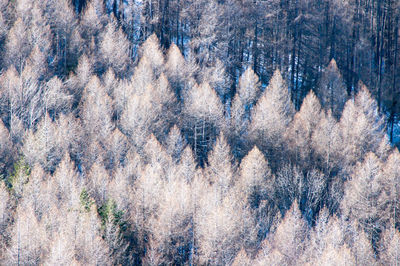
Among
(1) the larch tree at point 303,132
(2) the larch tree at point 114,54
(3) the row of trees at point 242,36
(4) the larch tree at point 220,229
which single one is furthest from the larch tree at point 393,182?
(2) the larch tree at point 114,54

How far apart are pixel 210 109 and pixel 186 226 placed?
1865cm

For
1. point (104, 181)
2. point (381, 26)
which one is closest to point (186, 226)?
point (104, 181)

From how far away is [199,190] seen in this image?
41.6 m

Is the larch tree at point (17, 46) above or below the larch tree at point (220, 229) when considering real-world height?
above

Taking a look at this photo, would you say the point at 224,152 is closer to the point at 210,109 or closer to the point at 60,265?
the point at 210,109

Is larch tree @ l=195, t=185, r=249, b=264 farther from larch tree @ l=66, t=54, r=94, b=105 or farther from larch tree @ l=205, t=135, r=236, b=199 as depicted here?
larch tree @ l=66, t=54, r=94, b=105

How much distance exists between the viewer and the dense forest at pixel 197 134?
36844mm

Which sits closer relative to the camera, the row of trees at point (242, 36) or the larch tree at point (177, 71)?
the larch tree at point (177, 71)

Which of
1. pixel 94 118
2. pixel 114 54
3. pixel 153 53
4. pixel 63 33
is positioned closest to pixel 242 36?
pixel 153 53

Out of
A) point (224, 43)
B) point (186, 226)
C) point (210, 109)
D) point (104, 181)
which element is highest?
point (224, 43)

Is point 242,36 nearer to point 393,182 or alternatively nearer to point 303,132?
point 303,132

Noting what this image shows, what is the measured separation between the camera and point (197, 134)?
53281 mm

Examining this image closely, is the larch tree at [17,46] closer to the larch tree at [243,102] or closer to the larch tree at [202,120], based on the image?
the larch tree at [202,120]

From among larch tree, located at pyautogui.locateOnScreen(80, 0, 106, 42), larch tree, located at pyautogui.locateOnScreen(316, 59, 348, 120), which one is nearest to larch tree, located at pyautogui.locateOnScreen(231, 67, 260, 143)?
larch tree, located at pyautogui.locateOnScreen(316, 59, 348, 120)
